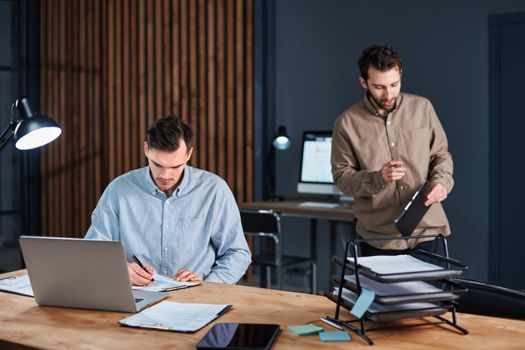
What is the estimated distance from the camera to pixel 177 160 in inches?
105

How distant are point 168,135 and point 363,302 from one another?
1.23 metres

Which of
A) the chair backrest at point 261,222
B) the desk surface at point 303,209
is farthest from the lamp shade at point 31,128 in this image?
the desk surface at point 303,209

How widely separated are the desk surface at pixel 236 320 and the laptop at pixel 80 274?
3 centimetres

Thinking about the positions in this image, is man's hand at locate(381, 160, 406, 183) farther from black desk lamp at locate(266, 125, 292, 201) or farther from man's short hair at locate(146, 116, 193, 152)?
black desk lamp at locate(266, 125, 292, 201)

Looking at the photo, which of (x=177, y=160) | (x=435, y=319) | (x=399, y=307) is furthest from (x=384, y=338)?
(x=177, y=160)

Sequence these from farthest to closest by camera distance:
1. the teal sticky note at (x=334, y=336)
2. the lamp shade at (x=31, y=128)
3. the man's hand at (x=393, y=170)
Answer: the man's hand at (x=393, y=170)
the lamp shade at (x=31, y=128)
the teal sticky note at (x=334, y=336)

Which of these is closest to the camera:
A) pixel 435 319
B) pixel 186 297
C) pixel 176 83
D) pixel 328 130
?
pixel 435 319

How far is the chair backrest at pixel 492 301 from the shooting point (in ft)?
6.27

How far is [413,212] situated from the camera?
2.72 m

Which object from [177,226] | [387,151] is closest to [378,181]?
[387,151]

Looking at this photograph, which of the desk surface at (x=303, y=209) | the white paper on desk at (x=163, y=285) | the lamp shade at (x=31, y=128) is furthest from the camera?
the desk surface at (x=303, y=209)

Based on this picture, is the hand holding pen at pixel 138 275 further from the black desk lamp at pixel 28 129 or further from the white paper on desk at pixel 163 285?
the black desk lamp at pixel 28 129

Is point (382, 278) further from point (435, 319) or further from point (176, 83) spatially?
point (176, 83)

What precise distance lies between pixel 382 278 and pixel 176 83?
4573 millimetres
